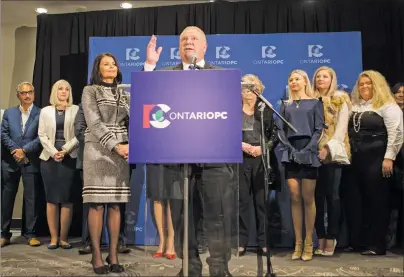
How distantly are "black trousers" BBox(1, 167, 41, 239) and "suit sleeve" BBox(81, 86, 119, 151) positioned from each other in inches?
70.1

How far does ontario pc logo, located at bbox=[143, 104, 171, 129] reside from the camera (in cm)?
184

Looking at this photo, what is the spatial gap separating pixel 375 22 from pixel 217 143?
362 centimetres

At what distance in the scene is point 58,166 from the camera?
3.90 meters

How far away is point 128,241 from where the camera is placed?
382 cm

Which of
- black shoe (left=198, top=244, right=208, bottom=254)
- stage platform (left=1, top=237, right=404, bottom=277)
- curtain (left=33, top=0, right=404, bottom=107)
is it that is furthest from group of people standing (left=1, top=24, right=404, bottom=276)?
curtain (left=33, top=0, right=404, bottom=107)

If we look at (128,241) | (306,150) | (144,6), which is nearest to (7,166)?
(128,241)

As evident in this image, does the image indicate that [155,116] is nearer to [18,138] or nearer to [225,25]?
[18,138]

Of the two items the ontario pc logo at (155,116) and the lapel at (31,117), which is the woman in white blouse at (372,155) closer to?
the ontario pc logo at (155,116)

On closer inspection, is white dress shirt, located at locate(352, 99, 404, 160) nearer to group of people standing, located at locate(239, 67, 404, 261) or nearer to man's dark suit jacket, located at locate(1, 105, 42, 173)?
group of people standing, located at locate(239, 67, 404, 261)

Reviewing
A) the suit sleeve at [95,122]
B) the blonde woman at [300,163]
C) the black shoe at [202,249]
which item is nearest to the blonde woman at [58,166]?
the suit sleeve at [95,122]

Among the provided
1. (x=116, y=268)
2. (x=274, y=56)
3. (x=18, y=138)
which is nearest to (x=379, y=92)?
(x=274, y=56)

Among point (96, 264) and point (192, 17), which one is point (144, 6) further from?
point (96, 264)

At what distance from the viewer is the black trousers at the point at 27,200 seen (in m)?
4.11

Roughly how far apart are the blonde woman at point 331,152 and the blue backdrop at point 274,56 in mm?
390
